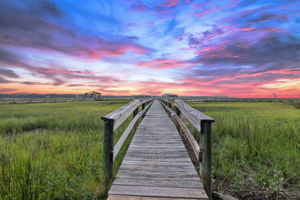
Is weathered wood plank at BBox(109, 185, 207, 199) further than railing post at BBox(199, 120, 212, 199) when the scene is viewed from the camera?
No

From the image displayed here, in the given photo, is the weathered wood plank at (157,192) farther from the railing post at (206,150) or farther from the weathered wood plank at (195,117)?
the weathered wood plank at (195,117)

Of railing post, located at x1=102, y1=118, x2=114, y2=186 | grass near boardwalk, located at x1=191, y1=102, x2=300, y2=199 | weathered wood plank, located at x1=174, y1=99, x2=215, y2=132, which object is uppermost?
weathered wood plank, located at x1=174, y1=99, x2=215, y2=132

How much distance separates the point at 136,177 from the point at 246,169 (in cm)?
238

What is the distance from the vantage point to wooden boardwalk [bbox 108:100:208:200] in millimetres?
2203

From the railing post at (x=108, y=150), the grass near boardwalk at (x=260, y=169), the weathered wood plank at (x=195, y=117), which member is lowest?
the grass near boardwalk at (x=260, y=169)

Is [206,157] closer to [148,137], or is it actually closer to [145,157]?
[145,157]

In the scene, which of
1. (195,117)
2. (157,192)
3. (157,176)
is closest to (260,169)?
(195,117)

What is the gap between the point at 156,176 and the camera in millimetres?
2691

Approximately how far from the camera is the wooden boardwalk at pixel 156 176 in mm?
2203

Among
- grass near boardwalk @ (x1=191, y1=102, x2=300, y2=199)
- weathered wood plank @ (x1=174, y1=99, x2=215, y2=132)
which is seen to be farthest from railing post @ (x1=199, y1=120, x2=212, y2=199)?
grass near boardwalk @ (x1=191, y1=102, x2=300, y2=199)

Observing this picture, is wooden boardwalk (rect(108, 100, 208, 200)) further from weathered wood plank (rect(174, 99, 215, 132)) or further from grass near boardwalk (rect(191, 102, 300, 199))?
weathered wood plank (rect(174, 99, 215, 132))

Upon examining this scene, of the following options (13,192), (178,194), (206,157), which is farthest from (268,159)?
(13,192)

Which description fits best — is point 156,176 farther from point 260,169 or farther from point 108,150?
point 260,169

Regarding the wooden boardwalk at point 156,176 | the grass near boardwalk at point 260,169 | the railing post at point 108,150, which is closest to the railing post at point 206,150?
the wooden boardwalk at point 156,176
